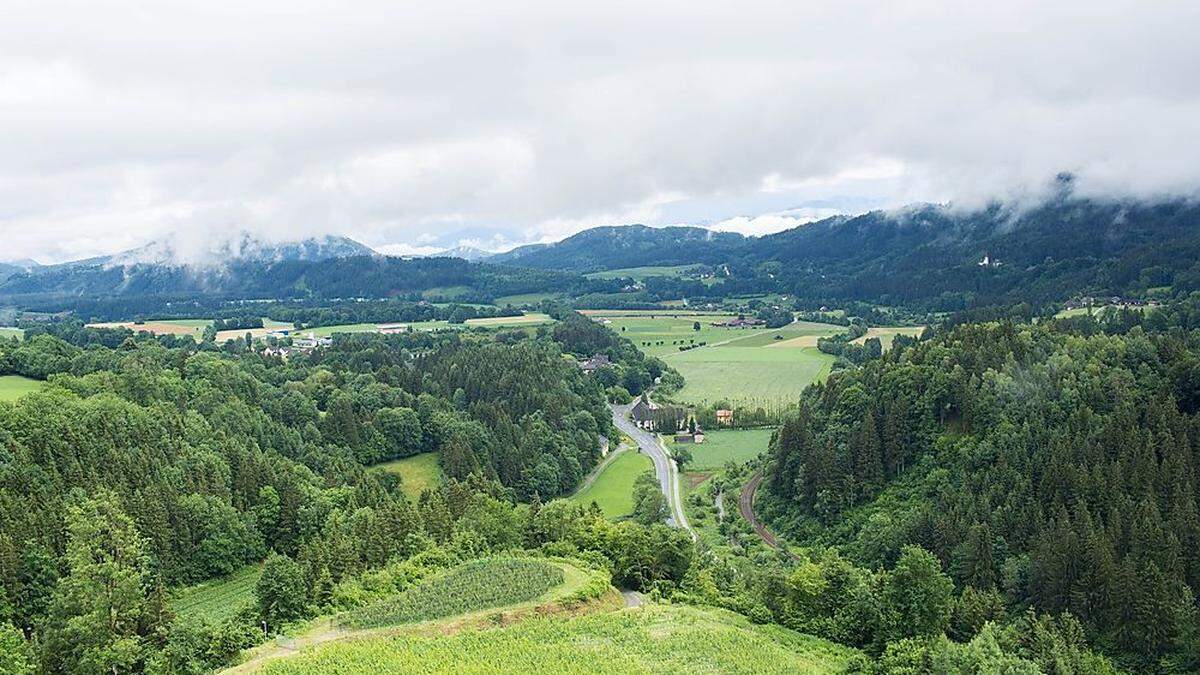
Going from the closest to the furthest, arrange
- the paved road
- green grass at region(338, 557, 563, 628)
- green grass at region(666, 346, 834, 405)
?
green grass at region(338, 557, 563, 628)
the paved road
green grass at region(666, 346, 834, 405)

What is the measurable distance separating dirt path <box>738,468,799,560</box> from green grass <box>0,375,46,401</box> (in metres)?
71.5

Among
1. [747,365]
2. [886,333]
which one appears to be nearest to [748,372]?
[747,365]

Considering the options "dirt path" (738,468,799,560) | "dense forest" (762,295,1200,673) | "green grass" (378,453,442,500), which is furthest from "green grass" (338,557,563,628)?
"green grass" (378,453,442,500)

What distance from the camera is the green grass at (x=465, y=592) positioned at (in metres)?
47.0

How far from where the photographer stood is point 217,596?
2500 inches

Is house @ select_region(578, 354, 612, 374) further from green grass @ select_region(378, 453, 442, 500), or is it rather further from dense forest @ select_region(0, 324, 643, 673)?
green grass @ select_region(378, 453, 442, 500)

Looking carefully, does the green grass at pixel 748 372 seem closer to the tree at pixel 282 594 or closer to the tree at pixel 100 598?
the tree at pixel 100 598

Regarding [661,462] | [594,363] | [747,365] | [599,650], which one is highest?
[594,363]

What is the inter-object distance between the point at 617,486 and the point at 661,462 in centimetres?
1011

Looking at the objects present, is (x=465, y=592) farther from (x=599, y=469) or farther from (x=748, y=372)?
(x=748, y=372)

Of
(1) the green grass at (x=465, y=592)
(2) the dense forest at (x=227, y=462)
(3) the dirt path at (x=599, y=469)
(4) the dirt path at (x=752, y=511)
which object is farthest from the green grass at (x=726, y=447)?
(1) the green grass at (x=465, y=592)

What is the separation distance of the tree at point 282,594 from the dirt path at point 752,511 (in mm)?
42256

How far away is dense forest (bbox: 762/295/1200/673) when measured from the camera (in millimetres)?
58781

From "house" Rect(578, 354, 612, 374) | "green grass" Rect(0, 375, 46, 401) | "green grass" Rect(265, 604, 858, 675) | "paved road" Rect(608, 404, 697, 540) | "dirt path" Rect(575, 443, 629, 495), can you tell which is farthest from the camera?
"house" Rect(578, 354, 612, 374)
